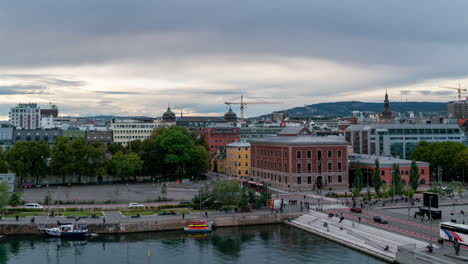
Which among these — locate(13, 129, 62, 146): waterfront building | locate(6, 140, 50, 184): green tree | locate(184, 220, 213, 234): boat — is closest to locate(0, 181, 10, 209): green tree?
locate(184, 220, 213, 234): boat

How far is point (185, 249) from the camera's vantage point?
187ft

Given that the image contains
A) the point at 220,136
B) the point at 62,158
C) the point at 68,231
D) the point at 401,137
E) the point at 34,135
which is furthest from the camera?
the point at 220,136

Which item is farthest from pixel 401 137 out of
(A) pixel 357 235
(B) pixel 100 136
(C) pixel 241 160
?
(B) pixel 100 136

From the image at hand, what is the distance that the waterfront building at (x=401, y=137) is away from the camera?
12888 centimetres

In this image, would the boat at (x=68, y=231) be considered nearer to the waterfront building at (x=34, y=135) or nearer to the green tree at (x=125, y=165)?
the green tree at (x=125, y=165)

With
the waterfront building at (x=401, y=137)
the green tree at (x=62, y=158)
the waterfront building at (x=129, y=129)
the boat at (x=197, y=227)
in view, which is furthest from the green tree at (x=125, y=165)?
the waterfront building at (x=129, y=129)

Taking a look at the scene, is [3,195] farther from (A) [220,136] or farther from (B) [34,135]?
(A) [220,136]

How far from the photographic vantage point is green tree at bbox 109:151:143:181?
359 feet

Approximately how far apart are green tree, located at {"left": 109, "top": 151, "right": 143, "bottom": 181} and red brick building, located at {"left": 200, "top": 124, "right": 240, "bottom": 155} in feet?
154

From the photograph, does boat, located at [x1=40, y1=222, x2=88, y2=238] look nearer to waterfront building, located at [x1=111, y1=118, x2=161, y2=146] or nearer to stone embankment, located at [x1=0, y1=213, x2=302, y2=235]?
stone embankment, located at [x1=0, y1=213, x2=302, y2=235]

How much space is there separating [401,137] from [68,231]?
9397 cm

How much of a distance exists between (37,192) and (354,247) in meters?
64.6

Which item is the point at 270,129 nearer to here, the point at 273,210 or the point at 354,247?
the point at 273,210

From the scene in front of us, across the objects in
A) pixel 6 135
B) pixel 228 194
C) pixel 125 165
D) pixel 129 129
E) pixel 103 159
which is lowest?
pixel 228 194
